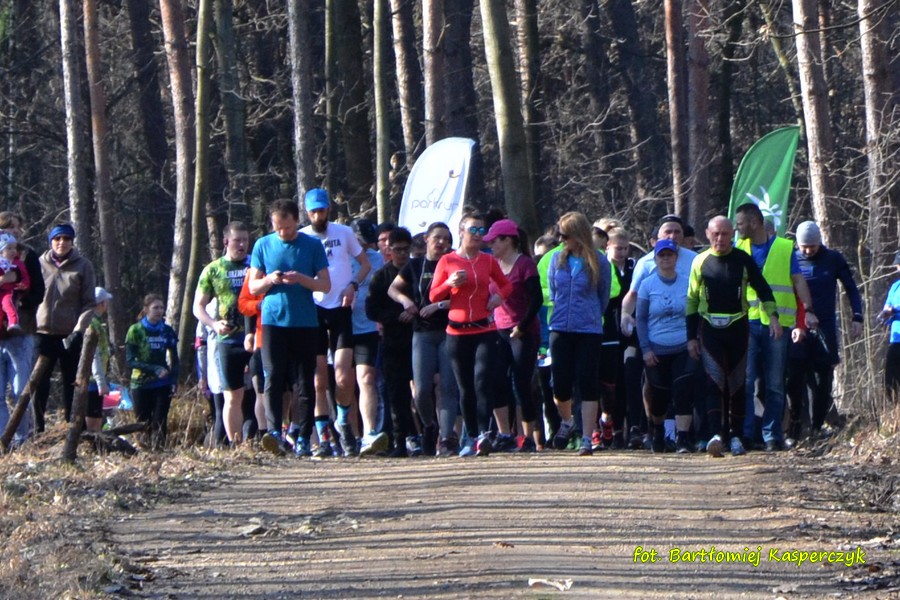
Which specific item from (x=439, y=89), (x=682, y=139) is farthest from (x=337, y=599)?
(x=682, y=139)

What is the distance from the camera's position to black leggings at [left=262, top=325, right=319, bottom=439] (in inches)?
430

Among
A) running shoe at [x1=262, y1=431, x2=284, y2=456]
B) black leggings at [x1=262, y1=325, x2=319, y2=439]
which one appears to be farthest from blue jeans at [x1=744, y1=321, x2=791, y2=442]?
running shoe at [x1=262, y1=431, x2=284, y2=456]

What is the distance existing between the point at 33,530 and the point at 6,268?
5137mm

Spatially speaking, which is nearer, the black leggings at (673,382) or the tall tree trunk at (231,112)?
the black leggings at (673,382)

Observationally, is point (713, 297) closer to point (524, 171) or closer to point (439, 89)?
point (524, 171)

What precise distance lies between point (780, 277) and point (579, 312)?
1712 millimetres

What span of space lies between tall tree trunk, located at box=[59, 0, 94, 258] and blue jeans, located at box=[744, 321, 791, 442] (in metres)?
15.0

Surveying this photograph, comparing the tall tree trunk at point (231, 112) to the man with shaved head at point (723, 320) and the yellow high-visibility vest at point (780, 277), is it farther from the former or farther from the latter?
the man with shaved head at point (723, 320)

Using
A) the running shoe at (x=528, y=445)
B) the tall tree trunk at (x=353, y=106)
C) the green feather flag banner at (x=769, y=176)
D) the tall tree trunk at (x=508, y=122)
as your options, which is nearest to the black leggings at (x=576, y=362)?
the running shoe at (x=528, y=445)

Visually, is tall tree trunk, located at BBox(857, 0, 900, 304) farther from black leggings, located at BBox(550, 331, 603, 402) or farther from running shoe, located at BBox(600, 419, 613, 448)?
black leggings, located at BBox(550, 331, 603, 402)

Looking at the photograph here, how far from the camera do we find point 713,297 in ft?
35.1

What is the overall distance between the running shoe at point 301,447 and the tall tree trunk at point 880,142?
7.33m

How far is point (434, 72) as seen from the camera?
20.0m

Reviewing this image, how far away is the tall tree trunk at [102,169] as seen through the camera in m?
25.1
